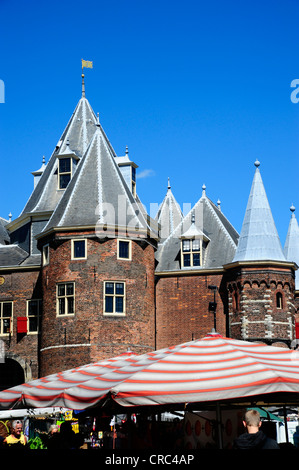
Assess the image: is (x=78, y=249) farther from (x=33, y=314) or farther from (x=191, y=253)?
(x=191, y=253)

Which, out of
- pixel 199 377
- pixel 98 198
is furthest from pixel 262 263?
pixel 199 377

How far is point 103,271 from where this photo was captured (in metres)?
31.1

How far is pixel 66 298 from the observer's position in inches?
1227

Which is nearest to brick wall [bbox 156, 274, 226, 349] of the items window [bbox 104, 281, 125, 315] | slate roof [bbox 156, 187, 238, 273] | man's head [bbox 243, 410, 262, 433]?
slate roof [bbox 156, 187, 238, 273]

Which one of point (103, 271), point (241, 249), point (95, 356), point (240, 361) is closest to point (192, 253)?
point (241, 249)

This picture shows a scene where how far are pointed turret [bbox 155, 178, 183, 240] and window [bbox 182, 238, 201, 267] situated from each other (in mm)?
7577

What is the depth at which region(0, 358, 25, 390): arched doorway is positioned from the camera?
115 feet

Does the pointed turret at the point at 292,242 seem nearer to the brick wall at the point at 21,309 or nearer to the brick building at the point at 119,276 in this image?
the brick building at the point at 119,276

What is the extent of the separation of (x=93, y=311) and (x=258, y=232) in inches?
358

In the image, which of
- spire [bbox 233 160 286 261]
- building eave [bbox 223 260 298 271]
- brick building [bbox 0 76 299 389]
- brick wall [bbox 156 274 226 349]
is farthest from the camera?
brick wall [bbox 156 274 226 349]

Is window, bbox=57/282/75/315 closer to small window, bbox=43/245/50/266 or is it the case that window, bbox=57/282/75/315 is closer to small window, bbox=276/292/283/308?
small window, bbox=43/245/50/266

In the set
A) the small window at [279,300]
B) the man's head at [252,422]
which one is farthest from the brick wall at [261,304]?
the man's head at [252,422]

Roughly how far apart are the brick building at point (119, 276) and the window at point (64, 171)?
6 centimetres
